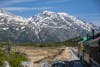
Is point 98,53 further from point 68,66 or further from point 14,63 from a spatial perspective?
point 68,66

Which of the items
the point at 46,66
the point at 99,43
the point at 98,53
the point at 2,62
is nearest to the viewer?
the point at 99,43

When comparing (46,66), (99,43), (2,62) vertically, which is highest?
(99,43)

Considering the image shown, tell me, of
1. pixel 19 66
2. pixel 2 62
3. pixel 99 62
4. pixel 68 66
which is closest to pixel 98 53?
pixel 99 62

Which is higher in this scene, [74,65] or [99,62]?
[99,62]

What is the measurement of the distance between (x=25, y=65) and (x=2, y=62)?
48.8 ft

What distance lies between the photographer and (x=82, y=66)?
36438mm

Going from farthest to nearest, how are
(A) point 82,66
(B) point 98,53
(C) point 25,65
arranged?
(C) point 25,65 → (A) point 82,66 → (B) point 98,53

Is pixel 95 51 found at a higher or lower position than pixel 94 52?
higher

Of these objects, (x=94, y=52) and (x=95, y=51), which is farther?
(x=94, y=52)

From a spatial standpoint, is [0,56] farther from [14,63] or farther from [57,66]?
[57,66]

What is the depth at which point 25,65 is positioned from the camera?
42.5 metres

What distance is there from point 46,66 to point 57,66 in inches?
113

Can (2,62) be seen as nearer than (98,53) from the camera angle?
No

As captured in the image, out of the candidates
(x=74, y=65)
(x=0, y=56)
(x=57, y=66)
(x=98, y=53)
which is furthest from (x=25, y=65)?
(x=98, y=53)
